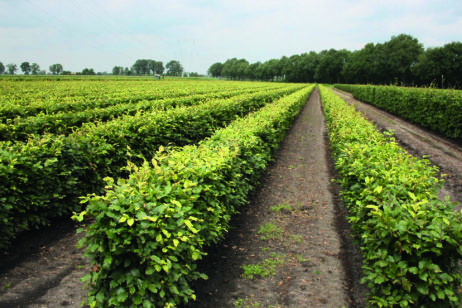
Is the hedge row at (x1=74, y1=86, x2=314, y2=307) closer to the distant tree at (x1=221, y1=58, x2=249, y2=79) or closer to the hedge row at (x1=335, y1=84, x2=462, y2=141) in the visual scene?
the hedge row at (x1=335, y1=84, x2=462, y2=141)

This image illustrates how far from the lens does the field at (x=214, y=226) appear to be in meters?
2.58

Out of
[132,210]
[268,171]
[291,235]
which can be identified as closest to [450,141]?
[268,171]

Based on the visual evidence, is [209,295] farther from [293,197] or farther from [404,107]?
[404,107]

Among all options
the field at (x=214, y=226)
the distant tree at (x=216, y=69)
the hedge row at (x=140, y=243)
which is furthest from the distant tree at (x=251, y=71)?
the hedge row at (x=140, y=243)

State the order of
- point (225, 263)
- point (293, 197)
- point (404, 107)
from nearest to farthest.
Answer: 1. point (225, 263)
2. point (293, 197)
3. point (404, 107)

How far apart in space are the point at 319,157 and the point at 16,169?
894cm

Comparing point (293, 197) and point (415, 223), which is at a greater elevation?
point (415, 223)

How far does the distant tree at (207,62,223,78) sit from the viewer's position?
188m

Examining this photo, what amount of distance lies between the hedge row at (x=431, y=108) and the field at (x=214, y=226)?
7197mm

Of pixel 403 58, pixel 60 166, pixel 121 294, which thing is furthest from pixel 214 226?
pixel 403 58

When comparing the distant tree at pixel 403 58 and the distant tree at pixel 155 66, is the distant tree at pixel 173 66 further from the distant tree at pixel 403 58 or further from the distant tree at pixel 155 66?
the distant tree at pixel 403 58

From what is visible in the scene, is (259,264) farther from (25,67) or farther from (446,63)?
(25,67)

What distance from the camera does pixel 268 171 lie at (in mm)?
8586

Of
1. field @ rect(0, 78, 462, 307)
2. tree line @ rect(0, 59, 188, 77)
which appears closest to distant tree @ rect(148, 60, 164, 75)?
tree line @ rect(0, 59, 188, 77)
